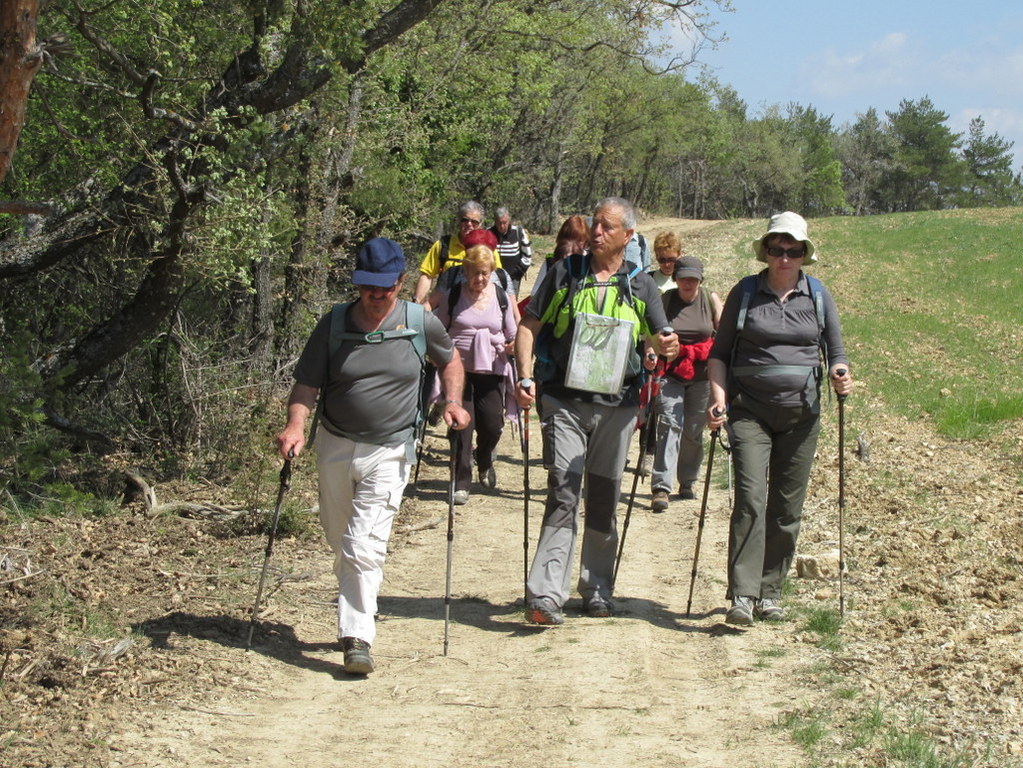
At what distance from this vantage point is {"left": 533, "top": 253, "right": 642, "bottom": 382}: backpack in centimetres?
687

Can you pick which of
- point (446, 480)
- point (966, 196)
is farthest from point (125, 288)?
point (966, 196)

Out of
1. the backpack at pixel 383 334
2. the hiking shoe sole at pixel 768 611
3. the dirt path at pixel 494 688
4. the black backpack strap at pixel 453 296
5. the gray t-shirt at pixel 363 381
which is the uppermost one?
the black backpack strap at pixel 453 296

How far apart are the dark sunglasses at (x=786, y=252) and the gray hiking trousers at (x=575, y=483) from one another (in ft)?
3.88

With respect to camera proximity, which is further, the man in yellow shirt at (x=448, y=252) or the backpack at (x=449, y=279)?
the man in yellow shirt at (x=448, y=252)

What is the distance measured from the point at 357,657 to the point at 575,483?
1.62 metres

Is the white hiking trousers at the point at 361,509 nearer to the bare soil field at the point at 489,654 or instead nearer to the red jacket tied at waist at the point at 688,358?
the bare soil field at the point at 489,654

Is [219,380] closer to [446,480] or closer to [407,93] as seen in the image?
[446,480]

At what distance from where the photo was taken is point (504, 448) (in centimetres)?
1338

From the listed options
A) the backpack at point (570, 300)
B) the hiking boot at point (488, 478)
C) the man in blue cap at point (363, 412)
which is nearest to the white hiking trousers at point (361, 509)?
the man in blue cap at point (363, 412)

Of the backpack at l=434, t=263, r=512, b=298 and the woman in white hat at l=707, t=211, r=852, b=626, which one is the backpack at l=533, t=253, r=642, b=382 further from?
the backpack at l=434, t=263, r=512, b=298

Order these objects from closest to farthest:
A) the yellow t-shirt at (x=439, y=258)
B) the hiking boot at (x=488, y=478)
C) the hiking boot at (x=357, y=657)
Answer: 1. the hiking boot at (x=357, y=657)
2. the yellow t-shirt at (x=439, y=258)
3. the hiking boot at (x=488, y=478)

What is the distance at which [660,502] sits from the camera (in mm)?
10445

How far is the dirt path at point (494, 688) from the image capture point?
16.5ft

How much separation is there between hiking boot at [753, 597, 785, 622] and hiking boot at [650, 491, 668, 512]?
134 inches
